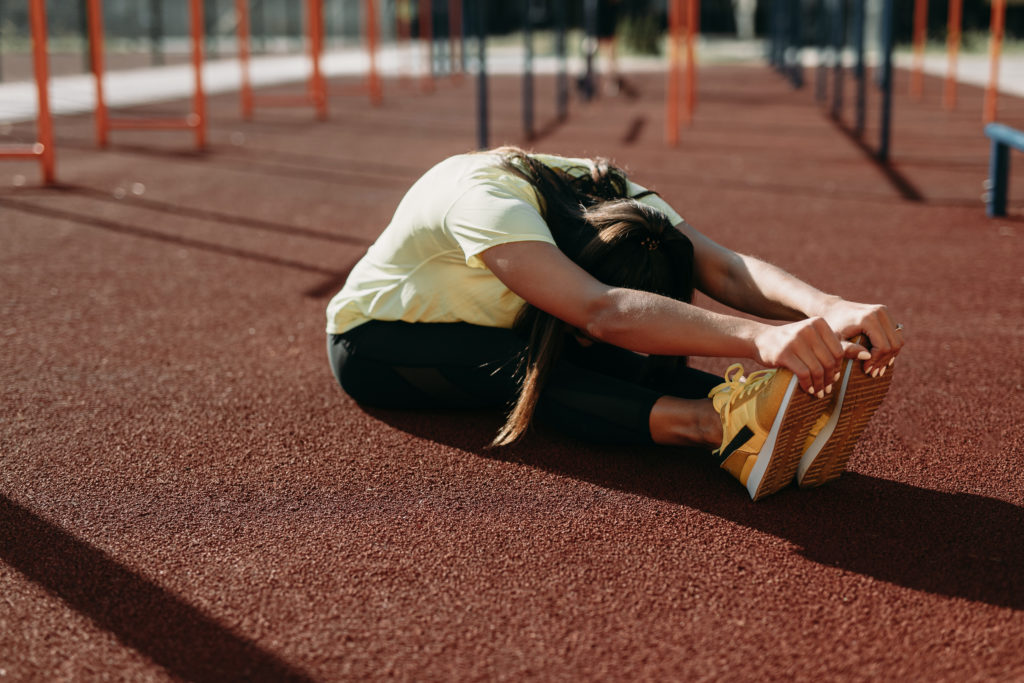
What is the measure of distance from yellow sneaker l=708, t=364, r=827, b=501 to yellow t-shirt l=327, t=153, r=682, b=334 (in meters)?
0.59

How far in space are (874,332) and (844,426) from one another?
27 cm

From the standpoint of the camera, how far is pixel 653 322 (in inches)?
100

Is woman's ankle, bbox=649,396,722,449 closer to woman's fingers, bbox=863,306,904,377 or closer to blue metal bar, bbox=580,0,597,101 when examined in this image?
woman's fingers, bbox=863,306,904,377

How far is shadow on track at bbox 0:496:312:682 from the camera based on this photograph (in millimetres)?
2029

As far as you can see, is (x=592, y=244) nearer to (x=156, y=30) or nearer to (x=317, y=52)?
(x=317, y=52)

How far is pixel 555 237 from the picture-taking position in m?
2.83

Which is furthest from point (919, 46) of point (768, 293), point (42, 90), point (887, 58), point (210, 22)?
point (210, 22)

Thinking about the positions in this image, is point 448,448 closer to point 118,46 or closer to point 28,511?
point 28,511

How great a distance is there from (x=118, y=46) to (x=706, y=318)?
28.6m

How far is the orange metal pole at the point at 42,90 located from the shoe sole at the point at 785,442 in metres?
6.34

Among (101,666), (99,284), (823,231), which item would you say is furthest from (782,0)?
(101,666)

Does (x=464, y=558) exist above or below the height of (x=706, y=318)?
below

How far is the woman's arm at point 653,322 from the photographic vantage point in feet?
7.89

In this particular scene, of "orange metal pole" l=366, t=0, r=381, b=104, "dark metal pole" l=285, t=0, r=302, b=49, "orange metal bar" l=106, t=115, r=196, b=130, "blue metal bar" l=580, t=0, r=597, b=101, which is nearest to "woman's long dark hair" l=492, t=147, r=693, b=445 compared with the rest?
"orange metal bar" l=106, t=115, r=196, b=130
